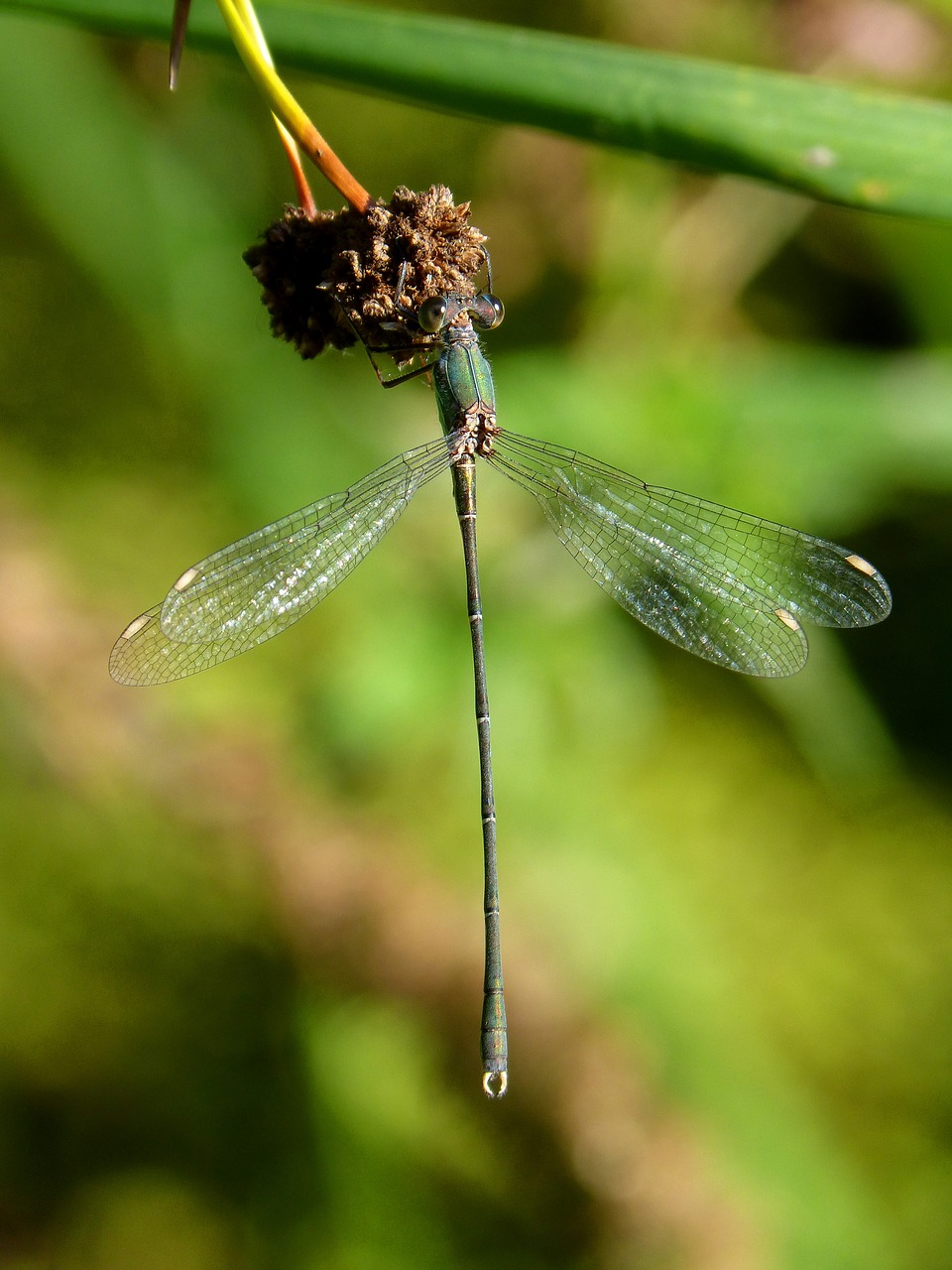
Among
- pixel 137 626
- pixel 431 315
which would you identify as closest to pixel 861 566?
pixel 431 315

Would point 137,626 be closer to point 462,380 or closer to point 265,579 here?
point 265,579

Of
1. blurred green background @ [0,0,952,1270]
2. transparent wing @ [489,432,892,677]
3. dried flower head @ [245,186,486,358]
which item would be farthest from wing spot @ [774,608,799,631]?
dried flower head @ [245,186,486,358]

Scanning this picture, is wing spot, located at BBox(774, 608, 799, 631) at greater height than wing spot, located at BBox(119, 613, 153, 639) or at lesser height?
lesser

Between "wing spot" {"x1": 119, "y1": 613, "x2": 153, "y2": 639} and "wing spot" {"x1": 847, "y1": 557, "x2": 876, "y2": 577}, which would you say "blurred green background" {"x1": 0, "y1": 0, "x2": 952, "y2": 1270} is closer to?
"wing spot" {"x1": 847, "y1": 557, "x2": 876, "y2": 577}

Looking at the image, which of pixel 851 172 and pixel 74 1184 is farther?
pixel 74 1184

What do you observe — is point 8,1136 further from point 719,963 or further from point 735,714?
point 735,714

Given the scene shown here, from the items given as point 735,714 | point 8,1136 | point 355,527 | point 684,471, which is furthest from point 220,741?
point 735,714
